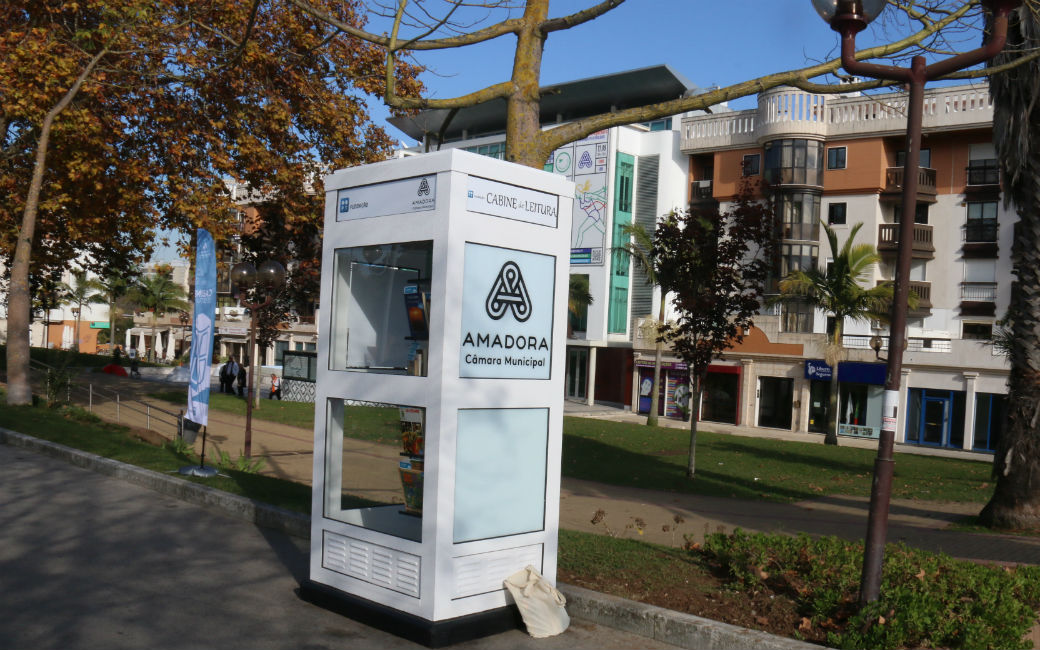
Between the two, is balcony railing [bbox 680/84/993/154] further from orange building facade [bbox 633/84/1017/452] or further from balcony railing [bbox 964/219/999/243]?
balcony railing [bbox 964/219/999/243]

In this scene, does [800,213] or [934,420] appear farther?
[800,213]

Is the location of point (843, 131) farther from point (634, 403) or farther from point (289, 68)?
point (289, 68)

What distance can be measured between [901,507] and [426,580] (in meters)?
11.4

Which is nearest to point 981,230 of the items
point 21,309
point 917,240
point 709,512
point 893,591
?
point 917,240

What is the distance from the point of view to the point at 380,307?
707 cm

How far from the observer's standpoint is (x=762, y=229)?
18.9 meters

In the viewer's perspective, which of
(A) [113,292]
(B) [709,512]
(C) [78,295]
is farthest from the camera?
(C) [78,295]

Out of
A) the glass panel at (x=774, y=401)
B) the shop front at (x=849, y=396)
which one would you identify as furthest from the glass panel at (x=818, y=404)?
the glass panel at (x=774, y=401)

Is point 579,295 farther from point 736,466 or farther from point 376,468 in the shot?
point 376,468

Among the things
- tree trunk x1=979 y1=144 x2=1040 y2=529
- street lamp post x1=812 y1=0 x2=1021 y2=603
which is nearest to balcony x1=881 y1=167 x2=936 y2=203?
tree trunk x1=979 y1=144 x2=1040 y2=529

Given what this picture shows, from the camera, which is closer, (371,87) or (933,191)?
(371,87)

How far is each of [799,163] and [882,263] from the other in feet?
19.4

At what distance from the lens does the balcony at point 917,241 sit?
41156 millimetres

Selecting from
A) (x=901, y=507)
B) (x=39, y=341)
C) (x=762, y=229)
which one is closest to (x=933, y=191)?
(x=762, y=229)
